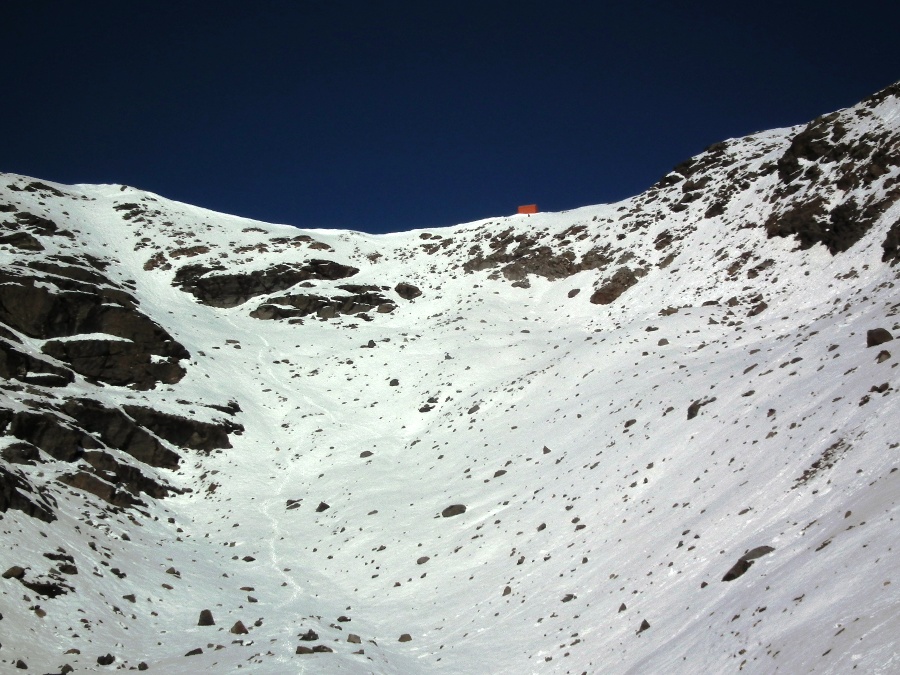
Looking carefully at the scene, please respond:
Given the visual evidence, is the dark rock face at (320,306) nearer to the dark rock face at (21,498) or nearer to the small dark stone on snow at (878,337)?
the dark rock face at (21,498)

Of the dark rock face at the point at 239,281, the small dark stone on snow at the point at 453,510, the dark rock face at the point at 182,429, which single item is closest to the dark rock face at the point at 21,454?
the dark rock face at the point at 182,429

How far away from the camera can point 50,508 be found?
1019 inches

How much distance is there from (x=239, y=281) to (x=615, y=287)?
34760 mm

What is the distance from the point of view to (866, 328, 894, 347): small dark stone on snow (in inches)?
870

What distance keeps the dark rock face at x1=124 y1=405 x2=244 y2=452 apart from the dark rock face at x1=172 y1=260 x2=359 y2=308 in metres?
26.8

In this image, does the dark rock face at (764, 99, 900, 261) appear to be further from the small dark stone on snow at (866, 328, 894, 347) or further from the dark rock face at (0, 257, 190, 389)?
the dark rock face at (0, 257, 190, 389)

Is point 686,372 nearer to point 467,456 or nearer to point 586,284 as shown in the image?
point 467,456

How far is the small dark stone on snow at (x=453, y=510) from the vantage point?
29.3m

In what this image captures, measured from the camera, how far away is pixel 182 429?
41.5 meters

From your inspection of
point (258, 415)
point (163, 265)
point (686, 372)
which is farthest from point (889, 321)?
point (163, 265)

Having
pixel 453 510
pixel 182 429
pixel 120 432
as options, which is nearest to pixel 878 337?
pixel 453 510

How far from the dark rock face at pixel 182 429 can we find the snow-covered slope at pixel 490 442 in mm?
167

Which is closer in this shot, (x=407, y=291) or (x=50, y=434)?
(x=50, y=434)

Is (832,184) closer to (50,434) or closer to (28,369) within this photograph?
(50,434)
